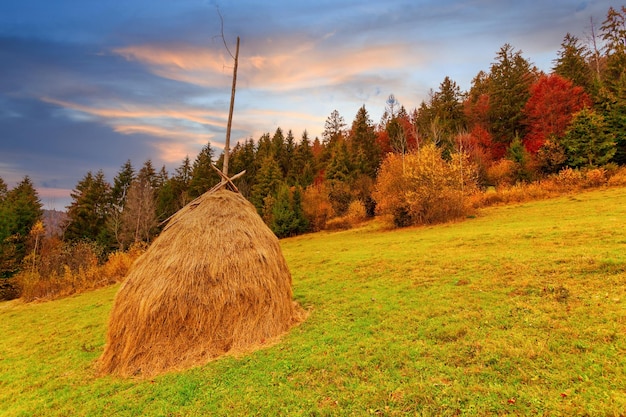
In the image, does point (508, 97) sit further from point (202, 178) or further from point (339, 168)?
point (202, 178)

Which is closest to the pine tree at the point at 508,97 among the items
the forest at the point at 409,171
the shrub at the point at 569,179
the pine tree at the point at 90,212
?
the forest at the point at 409,171

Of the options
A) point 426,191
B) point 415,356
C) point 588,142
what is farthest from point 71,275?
point 588,142

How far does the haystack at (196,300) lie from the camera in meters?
6.51

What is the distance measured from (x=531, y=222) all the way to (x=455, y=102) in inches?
1601

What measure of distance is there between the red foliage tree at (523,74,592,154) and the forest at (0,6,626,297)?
0.15 metres

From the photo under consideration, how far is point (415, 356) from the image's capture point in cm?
557

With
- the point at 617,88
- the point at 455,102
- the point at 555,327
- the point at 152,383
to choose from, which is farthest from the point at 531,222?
the point at 455,102

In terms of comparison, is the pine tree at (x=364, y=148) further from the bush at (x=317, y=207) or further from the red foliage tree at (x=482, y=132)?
the red foliage tree at (x=482, y=132)

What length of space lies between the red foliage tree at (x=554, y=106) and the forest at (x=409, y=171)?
5.8 inches

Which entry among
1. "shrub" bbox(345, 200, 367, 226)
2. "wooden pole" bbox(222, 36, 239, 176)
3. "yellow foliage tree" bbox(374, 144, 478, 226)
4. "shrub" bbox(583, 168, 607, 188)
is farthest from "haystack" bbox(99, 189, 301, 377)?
"shrub" bbox(583, 168, 607, 188)

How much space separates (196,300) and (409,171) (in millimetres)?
22496

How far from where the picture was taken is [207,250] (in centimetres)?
725

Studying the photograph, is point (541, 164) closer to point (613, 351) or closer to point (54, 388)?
point (613, 351)

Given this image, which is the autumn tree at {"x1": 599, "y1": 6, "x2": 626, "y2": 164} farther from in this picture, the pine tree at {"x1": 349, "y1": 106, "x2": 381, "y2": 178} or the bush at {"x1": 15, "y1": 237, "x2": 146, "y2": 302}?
the bush at {"x1": 15, "y1": 237, "x2": 146, "y2": 302}
